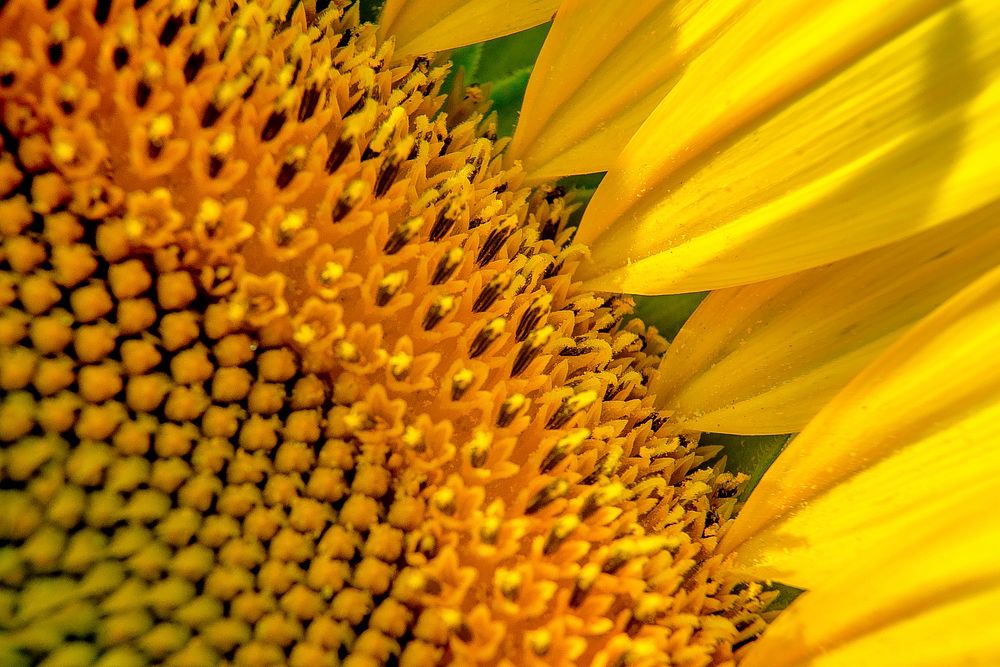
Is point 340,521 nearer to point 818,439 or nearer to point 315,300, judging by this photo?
point 315,300

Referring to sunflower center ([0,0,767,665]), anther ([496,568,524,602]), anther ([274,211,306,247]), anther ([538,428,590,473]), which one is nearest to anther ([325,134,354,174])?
sunflower center ([0,0,767,665])

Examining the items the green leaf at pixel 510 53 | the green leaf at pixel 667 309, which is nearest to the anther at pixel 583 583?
the green leaf at pixel 667 309

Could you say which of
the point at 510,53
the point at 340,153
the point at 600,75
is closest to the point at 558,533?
the point at 340,153

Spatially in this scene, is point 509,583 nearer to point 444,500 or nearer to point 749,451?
point 444,500

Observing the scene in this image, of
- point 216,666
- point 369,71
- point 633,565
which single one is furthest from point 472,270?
point 216,666

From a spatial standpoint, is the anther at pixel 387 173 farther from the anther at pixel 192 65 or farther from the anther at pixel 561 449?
the anther at pixel 561 449
